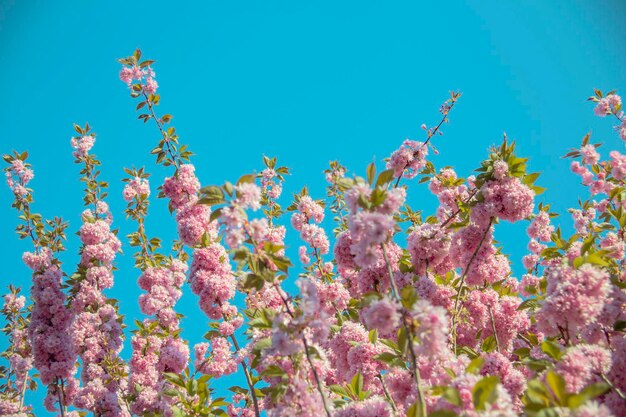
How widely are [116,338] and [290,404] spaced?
17.1 ft

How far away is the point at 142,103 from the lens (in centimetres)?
632

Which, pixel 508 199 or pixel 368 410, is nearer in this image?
pixel 368 410

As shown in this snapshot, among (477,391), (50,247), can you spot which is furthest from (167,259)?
(477,391)

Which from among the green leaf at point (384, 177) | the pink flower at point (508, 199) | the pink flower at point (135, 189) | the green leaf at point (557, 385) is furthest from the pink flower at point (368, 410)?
the pink flower at point (135, 189)

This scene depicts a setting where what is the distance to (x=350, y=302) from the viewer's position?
5867 millimetres

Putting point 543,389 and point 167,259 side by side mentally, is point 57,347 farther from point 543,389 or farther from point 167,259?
point 543,389

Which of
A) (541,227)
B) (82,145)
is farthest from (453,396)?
(82,145)

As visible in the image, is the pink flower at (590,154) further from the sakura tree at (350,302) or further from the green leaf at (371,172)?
the green leaf at (371,172)

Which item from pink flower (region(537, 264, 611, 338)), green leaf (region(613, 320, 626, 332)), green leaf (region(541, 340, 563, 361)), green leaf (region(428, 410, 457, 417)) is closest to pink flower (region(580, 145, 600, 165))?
green leaf (region(613, 320, 626, 332))

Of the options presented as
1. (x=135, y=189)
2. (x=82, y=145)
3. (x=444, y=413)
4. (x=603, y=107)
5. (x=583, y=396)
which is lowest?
(x=583, y=396)

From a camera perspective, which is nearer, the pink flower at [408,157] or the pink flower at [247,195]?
the pink flower at [247,195]

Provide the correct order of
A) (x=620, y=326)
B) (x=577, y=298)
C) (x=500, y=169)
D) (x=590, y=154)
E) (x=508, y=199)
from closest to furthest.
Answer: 1. (x=577, y=298)
2. (x=620, y=326)
3. (x=508, y=199)
4. (x=500, y=169)
5. (x=590, y=154)

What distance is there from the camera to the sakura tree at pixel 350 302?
2568mm

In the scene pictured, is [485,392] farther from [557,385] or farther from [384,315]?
[384,315]
